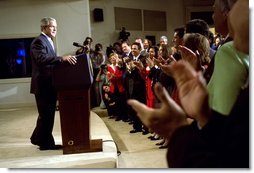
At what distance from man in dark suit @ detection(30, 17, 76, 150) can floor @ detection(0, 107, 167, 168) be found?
111 millimetres

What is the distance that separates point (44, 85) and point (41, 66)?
0.14 m

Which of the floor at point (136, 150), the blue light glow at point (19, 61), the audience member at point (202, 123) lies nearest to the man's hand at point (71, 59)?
the floor at point (136, 150)

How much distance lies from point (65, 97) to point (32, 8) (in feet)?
11.2

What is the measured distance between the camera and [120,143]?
286 cm

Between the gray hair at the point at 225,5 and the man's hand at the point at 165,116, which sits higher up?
the gray hair at the point at 225,5

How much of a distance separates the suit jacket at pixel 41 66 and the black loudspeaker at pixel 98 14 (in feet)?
11.3

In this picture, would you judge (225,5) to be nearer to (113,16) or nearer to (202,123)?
(202,123)

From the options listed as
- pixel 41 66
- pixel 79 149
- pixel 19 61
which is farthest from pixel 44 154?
→ pixel 19 61

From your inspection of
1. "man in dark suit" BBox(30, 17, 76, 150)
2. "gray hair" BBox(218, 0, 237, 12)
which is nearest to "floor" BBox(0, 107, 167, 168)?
"man in dark suit" BBox(30, 17, 76, 150)

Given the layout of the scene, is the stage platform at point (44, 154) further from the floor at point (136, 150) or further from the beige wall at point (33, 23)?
the beige wall at point (33, 23)

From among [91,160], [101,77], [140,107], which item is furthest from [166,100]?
[101,77]

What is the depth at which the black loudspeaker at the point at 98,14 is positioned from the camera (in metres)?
5.65

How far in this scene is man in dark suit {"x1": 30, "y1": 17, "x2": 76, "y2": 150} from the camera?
7.46 ft

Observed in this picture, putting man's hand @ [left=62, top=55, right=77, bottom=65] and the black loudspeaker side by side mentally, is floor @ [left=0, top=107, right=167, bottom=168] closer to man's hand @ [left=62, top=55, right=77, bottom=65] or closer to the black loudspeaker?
man's hand @ [left=62, top=55, right=77, bottom=65]
